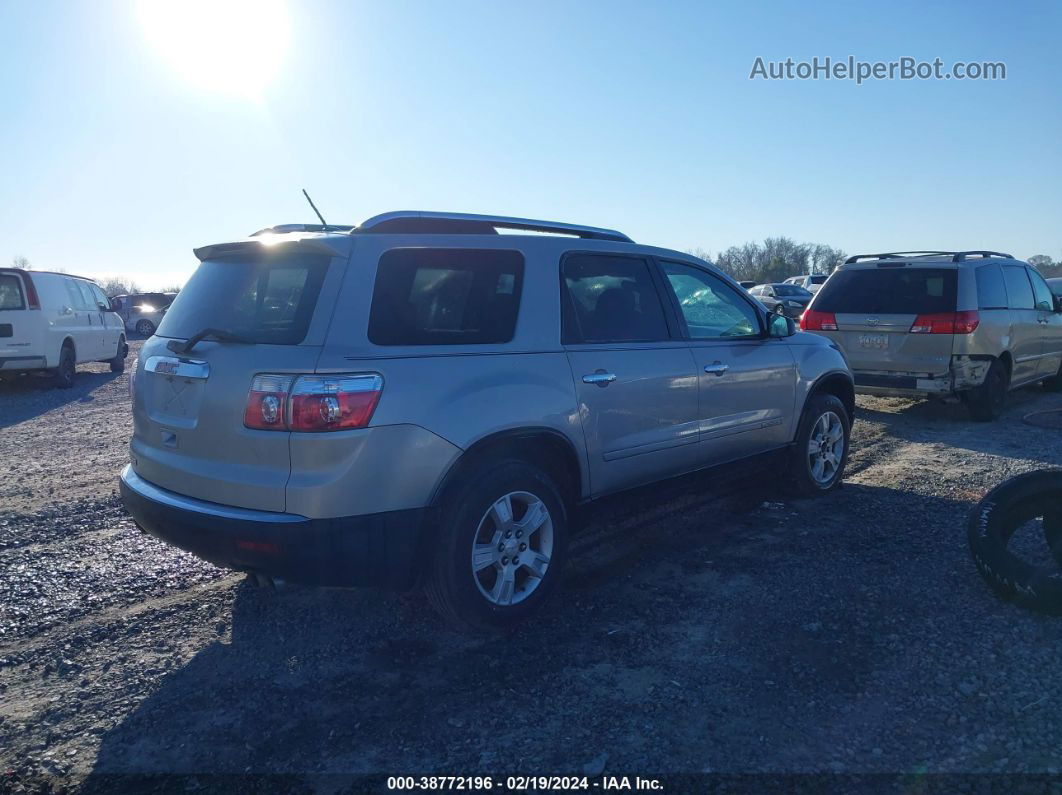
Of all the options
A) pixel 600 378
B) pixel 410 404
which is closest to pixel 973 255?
pixel 600 378

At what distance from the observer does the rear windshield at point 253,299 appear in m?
3.41

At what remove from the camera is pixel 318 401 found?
3.19m

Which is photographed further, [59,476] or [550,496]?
[59,476]

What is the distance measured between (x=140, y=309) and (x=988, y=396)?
3089 centimetres

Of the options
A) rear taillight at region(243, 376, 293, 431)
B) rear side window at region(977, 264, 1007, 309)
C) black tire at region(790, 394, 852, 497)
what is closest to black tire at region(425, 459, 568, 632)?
rear taillight at region(243, 376, 293, 431)

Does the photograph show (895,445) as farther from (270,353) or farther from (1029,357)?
(270,353)

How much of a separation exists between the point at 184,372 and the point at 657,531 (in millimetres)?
3107

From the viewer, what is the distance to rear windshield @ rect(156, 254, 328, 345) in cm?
341

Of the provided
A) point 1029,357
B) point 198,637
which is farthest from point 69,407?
point 1029,357

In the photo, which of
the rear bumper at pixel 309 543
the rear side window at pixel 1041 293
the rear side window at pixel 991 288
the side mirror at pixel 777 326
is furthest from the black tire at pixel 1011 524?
the rear side window at pixel 1041 293

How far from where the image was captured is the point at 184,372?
11.7ft

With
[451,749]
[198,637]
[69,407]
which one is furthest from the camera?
[69,407]

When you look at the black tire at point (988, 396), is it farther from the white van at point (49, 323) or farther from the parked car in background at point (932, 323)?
the white van at point (49, 323)

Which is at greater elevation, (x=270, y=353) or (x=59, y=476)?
(x=270, y=353)
